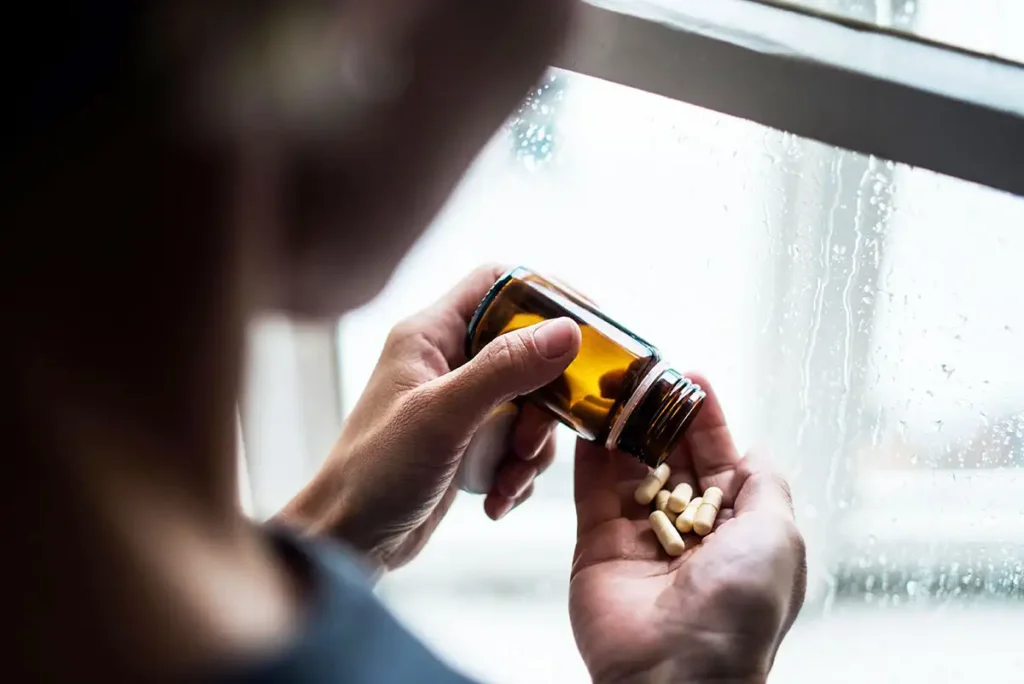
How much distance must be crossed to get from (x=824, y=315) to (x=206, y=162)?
0.54 metres

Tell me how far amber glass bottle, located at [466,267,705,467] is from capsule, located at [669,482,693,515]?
7 centimetres

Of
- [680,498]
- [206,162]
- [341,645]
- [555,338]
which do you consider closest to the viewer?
[206,162]

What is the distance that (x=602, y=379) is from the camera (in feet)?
1.92

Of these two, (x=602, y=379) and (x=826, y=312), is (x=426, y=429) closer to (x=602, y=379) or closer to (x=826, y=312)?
(x=602, y=379)

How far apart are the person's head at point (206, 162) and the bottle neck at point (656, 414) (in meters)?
0.24

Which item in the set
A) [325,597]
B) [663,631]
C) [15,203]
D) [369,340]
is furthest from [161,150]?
[369,340]

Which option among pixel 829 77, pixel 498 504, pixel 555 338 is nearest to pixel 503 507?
pixel 498 504

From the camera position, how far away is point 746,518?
59cm

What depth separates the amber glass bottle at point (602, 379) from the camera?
1.88 ft

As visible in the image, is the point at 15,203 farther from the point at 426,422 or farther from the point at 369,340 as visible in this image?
the point at 369,340

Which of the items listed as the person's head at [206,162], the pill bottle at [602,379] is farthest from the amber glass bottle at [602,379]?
the person's head at [206,162]

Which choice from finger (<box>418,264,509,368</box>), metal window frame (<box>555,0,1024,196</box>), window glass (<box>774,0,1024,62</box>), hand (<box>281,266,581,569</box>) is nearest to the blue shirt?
hand (<box>281,266,581,569</box>)

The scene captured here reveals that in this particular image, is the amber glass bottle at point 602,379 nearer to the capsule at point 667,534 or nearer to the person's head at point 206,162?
the capsule at point 667,534

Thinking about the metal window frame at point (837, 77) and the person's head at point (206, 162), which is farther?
the metal window frame at point (837, 77)
